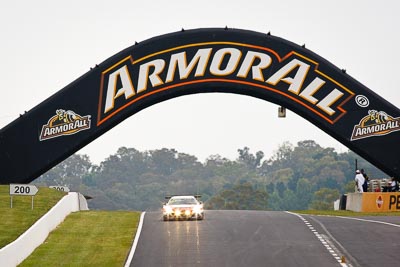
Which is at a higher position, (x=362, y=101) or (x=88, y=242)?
(x=362, y=101)

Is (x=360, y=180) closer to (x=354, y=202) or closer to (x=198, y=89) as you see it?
(x=354, y=202)

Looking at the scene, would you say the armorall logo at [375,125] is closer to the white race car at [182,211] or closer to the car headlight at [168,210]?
the white race car at [182,211]

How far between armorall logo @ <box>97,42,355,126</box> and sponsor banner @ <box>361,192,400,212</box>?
15.5 feet

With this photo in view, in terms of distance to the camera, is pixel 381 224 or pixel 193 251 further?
pixel 381 224

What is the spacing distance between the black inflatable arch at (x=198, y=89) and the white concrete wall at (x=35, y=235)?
3.51 metres

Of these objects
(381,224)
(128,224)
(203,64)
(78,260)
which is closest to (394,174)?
(381,224)

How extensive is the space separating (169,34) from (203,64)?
2.35 meters

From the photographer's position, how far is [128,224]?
1529 inches

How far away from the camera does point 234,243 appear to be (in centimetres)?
3234

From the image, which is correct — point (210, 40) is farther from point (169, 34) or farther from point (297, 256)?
point (297, 256)

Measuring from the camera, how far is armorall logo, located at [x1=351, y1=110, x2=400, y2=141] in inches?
1809

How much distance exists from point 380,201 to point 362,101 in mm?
5303

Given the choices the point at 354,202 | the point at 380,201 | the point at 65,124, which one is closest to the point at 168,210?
the point at 65,124

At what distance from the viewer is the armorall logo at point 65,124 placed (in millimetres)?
46344
